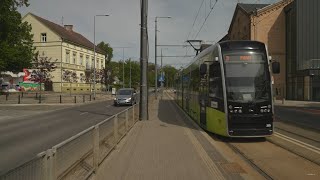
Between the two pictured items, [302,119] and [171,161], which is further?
[302,119]

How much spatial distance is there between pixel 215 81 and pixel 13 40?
4372cm

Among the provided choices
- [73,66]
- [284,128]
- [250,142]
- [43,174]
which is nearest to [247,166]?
[250,142]

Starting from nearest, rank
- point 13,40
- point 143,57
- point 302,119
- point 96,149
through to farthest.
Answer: point 96,149, point 143,57, point 302,119, point 13,40

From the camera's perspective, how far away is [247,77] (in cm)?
1553

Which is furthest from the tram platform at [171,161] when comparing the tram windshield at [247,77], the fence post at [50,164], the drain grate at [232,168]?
the fence post at [50,164]

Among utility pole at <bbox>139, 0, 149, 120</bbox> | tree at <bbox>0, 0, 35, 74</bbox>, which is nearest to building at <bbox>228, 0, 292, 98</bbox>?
tree at <bbox>0, 0, 35, 74</bbox>

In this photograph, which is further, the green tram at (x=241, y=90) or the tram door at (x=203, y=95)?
the tram door at (x=203, y=95)

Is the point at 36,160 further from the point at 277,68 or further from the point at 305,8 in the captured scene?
the point at 305,8

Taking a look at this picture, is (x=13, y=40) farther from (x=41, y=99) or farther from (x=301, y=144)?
(x=301, y=144)

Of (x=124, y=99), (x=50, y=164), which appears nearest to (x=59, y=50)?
(x=124, y=99)

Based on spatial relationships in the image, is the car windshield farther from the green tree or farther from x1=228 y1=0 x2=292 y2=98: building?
the green tree

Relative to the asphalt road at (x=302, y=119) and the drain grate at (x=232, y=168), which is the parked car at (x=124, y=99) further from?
the drain grate at (x=232, y=168)

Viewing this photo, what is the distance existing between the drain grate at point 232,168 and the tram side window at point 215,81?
5432mm

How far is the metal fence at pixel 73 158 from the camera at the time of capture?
5.28 m
